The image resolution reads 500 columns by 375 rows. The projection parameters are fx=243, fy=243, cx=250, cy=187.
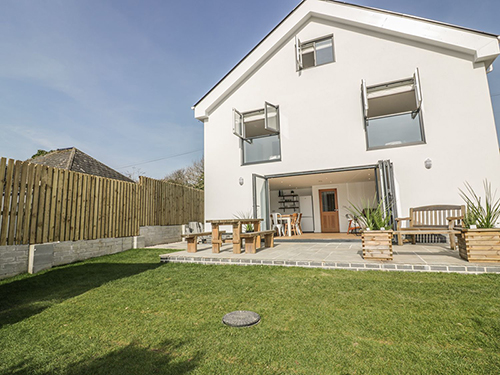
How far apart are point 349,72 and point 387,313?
6891 millimetres

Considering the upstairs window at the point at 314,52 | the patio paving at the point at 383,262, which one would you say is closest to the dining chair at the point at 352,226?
the patio paving at the point at 383,262

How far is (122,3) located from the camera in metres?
8.79

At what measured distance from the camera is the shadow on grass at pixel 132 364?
5.16ft

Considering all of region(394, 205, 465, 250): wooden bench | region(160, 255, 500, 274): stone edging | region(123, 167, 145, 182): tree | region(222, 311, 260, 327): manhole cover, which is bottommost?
region(222, 311, 260, 327): manhole cover

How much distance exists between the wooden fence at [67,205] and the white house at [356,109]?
2273 mm

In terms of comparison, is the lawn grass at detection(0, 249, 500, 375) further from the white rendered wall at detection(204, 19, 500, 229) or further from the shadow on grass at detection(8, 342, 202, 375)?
the white rendered wall at detection(204, 19, 500, 229)

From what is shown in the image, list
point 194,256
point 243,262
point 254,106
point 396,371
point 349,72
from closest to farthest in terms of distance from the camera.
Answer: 1. point 396,371
2. point 243,262
3. point 194,256
4. point 349,72
5. point 254,106

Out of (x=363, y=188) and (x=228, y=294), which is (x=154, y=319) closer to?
(x=228, y=294)

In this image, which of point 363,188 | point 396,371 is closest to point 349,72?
point 363,188

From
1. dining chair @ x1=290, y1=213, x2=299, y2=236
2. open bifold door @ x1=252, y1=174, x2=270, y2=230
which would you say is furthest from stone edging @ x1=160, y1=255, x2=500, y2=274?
dining chair @ x1=290, y1=213, x2=299, y2=236

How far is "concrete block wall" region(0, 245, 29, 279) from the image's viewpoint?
4250mm

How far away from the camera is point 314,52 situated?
7766mm

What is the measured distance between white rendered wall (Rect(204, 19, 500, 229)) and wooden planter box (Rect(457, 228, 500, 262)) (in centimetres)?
261

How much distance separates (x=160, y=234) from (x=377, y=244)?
23.8ft
